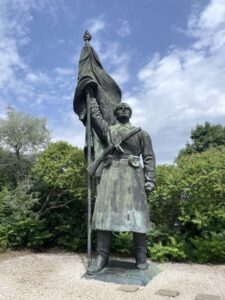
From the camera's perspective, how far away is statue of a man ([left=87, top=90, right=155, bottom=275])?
5746mm

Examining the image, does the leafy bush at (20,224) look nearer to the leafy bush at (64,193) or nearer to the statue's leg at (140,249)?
the leafy bush at (64,193)

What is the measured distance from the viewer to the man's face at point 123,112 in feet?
20.1

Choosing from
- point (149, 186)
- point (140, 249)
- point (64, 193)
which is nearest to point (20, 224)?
point (64, 193)

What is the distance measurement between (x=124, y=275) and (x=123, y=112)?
2.64 metres

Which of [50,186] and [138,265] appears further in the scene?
[50,186]

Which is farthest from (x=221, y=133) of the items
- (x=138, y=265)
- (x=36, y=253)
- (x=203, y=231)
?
(x=138, y=265)

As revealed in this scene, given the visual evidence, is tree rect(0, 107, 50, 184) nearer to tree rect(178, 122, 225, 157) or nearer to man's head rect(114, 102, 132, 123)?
man's head rect(114, 102, 132, 123)

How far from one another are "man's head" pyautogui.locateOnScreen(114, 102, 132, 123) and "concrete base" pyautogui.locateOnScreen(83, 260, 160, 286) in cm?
246

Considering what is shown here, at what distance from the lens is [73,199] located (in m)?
9.56

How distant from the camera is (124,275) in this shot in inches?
222

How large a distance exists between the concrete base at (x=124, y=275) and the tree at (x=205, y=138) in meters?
18.7

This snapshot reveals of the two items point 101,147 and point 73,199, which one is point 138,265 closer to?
point 101,147

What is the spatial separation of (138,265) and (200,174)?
3014mm

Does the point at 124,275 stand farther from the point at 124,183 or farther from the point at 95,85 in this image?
the point at 95,85
